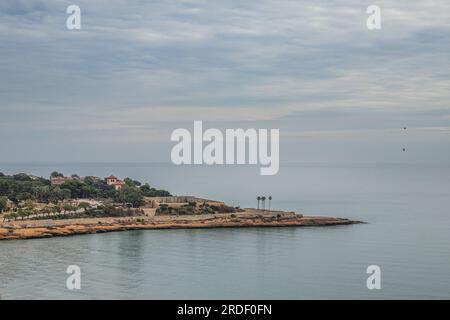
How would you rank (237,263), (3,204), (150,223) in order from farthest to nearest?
(3,204), (150,223), (237,263)

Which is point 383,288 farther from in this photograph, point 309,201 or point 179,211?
point 309,201

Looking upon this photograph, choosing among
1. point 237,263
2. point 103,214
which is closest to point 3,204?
point 103,214

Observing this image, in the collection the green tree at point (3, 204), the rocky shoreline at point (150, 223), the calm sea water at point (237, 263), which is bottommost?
the calm sea water at point (237, 263)

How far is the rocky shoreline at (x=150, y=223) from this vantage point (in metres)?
40.5

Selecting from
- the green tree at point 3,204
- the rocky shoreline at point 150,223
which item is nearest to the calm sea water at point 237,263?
the rocky shoreline at point 150,223

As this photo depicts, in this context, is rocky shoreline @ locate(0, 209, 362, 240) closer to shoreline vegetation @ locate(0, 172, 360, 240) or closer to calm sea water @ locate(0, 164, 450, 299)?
shoreline vegetation @ locate(0, 172, 360, 240)

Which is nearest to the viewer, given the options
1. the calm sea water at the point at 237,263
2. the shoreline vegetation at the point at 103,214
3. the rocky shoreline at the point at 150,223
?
the calm sea water at the point at 237,263

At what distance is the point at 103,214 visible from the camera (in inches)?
1960

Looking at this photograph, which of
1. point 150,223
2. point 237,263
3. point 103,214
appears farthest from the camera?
point 103,214

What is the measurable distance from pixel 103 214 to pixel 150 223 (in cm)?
560

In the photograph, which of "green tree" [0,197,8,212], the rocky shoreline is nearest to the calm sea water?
the rocky shoreline

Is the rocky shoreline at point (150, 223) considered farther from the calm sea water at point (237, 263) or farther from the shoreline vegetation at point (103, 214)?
the calm sea water at point (237, 263)

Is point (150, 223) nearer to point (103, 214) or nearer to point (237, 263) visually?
point (103, 214)
